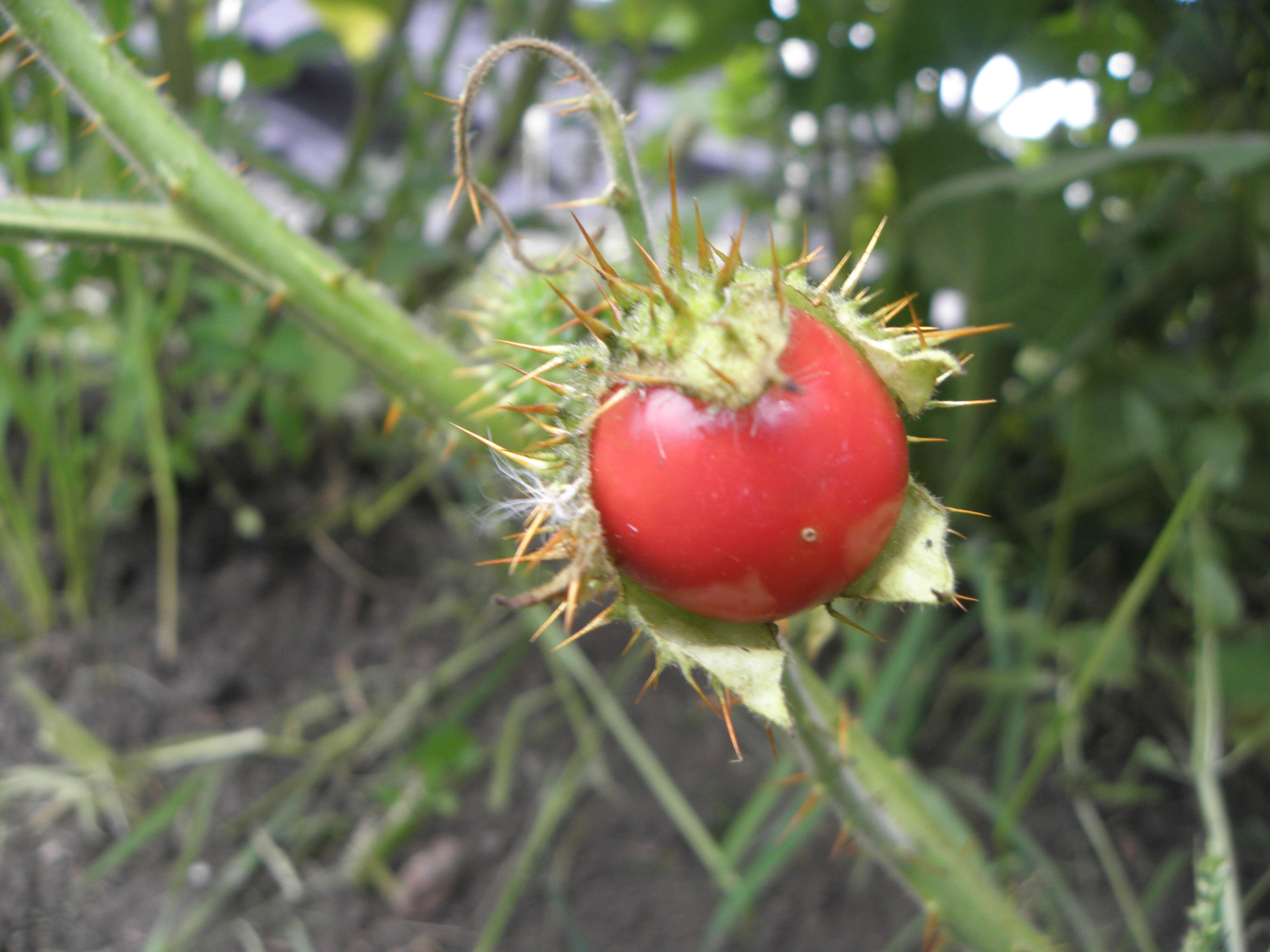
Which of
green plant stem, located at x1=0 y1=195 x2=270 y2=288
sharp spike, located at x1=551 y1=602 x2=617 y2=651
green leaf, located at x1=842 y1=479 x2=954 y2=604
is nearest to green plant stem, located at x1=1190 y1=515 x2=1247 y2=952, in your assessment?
green leaf, located at x1=842 y1=479 x2=954 y2=604

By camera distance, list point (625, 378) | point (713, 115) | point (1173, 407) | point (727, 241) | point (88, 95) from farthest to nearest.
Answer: point (713, 115), point (727, 241), point (1173, 407), point (88, 95), point (625, 378)

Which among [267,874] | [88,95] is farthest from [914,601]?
[267,874]

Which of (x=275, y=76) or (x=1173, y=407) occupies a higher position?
(x=275, y=76)

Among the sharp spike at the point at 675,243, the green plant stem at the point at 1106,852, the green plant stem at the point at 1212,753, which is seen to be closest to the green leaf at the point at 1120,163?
the green plant stem at the point at 1212,753

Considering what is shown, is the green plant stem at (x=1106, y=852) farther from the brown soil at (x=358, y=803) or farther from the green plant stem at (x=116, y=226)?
the green plant stem at (x=116, y=226)

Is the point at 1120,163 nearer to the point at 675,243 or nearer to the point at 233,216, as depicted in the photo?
the point at 675,243

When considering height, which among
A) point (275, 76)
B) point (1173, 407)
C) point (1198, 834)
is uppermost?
point (275, 76)

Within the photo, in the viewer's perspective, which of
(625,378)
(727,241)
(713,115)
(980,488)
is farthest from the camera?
(713,115)

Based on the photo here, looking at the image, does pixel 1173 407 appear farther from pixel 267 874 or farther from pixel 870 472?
pixel 267 874
